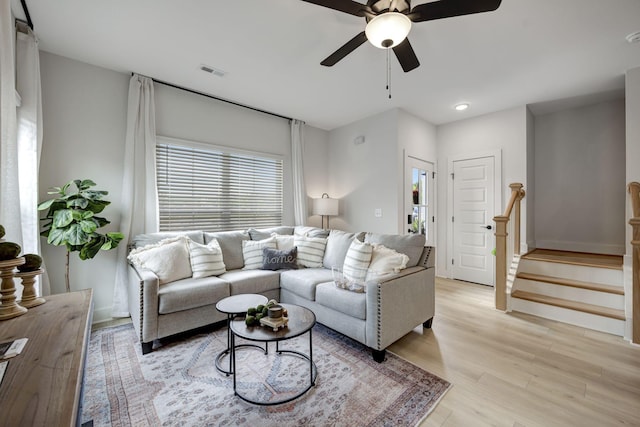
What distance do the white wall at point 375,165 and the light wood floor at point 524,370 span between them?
172cm

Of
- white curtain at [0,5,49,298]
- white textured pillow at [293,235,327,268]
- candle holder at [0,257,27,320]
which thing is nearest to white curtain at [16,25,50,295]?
white curtain at [0,5,49,298]

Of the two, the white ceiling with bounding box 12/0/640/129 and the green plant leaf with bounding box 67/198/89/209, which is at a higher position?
the white ceiling with bounding box 12/0/640/129

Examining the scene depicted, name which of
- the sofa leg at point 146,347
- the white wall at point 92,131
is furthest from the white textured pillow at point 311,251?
the white wall at point 92,131

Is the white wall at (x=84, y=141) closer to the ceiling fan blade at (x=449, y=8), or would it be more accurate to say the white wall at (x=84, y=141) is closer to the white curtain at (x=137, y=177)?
the white curtain at (x=137, y=177)

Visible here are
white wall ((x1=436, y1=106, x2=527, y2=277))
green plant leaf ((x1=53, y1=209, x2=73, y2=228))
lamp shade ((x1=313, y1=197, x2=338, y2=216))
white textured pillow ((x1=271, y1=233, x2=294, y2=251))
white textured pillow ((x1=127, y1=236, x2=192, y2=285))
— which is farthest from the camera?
lamp shade ((x1=313, y1=197, x2=338, y2=216))

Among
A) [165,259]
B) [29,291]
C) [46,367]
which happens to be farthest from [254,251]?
[46,367]

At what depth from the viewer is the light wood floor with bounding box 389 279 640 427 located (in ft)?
5.32

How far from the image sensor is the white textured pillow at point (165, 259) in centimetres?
258

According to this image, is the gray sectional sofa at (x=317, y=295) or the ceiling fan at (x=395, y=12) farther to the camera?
the gray sectional sofa at (x=317, y=295)

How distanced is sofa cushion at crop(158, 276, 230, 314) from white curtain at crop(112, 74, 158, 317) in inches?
33.8

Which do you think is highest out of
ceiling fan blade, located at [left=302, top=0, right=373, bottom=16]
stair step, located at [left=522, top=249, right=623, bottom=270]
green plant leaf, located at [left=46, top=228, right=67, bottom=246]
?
ceiling fan blade, located at [left=302, top=0, right=373, bottom=16]

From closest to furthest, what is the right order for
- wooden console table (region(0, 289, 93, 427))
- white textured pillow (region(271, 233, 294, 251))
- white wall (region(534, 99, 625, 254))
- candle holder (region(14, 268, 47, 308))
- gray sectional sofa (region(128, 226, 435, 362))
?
wooden console table (region(0, 289, 93, 427)), candle holder (region(14, 268, 47, 308)), gray sectional sofa (region(128, 226, 435, 362)), white textured pillow (region(271, 233, 294, 251)), white wall (region(534, 99, 625, 254))

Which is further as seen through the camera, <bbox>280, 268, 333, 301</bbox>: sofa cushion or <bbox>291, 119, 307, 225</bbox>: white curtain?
<bbox>291, 119, 307, 225</bbox>: white curtain

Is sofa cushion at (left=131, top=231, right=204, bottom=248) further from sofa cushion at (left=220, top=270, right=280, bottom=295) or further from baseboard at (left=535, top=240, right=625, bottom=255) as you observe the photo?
baseboard at (left=535, top=240, right=625, bottom=255)
